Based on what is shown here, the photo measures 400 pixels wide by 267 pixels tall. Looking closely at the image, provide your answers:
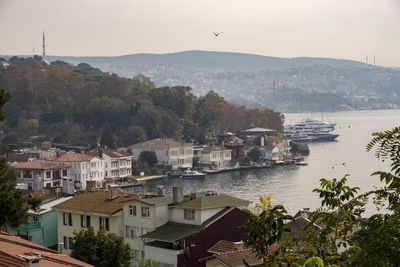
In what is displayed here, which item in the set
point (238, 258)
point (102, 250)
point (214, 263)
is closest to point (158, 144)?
point (102, 250)

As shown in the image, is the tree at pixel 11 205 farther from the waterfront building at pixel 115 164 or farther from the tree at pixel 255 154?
the tree at pixel 255 154

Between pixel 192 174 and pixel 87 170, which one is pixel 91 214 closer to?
pixel 87 170

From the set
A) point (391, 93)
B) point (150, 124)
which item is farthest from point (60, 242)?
point (391, 93)

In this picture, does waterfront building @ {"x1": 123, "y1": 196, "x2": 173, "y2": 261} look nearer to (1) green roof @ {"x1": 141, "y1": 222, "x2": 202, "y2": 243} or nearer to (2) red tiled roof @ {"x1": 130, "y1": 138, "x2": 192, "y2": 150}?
(1) green roof @ {"x1": 141, "y1": 222, "x2": 202, "y2": 243}

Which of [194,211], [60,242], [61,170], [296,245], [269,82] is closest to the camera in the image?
[296,245]

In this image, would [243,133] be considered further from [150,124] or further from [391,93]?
[391,93]

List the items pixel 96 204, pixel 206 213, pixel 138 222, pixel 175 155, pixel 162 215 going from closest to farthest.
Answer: pixel 206 213, pixel 162 215, pixel 138 222, pixel 96 204, pixel 175 155

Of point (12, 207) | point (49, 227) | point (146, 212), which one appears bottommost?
point (49, 227)
